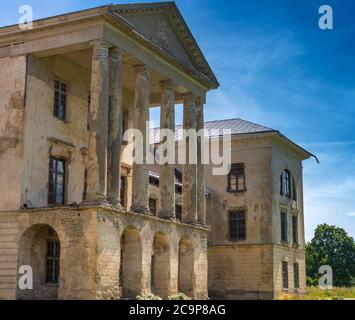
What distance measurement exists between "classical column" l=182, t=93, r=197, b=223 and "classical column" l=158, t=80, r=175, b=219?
6.98ft

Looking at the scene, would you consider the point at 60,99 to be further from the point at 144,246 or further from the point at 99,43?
the point at 144,246

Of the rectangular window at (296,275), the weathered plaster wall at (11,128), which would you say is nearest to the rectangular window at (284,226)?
the rectangular window at (296,275)

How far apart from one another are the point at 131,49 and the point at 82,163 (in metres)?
6.05

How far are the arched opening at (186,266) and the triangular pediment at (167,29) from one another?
390 inches

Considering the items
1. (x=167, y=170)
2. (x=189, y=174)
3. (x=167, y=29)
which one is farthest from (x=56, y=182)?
(x=167, y=29)

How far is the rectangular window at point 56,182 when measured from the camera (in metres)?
27.7

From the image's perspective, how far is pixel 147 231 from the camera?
92.5 feet

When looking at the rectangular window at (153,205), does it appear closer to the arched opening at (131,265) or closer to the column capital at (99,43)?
the arched opening at (131,265)

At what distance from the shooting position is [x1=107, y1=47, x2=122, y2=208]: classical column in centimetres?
2638

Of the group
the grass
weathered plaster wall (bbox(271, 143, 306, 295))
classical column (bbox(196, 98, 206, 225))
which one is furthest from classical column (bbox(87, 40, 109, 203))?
weathered plaster wall (bbox(271, 143, 306, 295))

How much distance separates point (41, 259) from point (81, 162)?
5473 millimetres

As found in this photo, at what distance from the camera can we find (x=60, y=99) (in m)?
28.8
